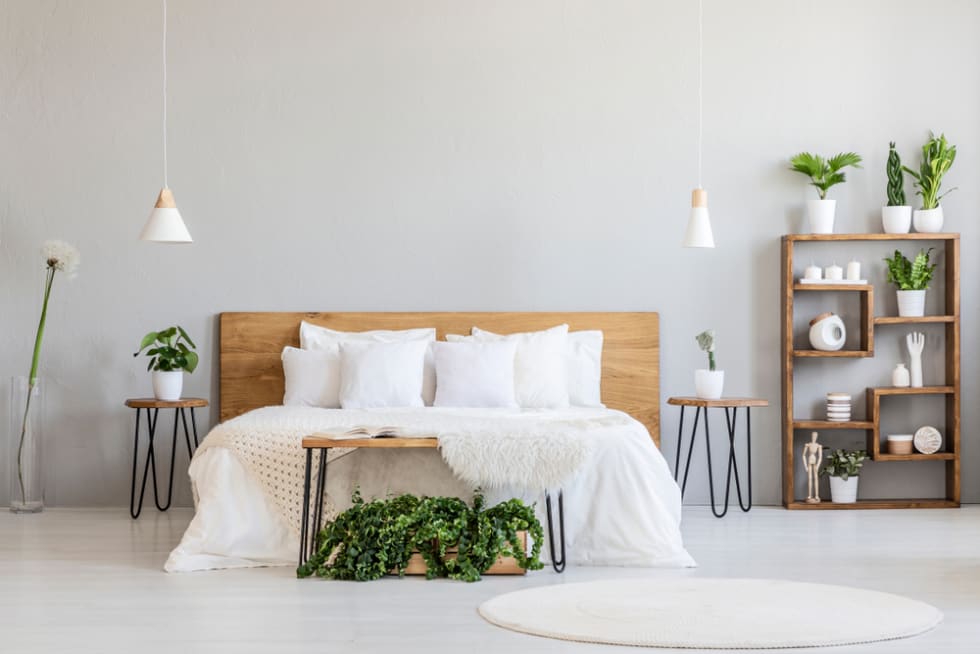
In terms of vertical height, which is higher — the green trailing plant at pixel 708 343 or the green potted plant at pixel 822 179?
the green potted plant at pixel 822 179

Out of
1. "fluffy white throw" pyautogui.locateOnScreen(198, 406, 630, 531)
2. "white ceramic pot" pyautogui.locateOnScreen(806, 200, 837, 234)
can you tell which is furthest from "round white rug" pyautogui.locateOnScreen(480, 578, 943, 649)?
"white ceramic pot" pyautogui.locateOnScreen(806, 200, 837, 234)

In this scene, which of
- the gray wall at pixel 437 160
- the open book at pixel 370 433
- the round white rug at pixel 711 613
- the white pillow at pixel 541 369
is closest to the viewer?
the round white rug at pixel 711 613

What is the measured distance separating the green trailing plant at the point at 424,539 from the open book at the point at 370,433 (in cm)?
24

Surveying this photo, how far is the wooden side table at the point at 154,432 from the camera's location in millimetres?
5422

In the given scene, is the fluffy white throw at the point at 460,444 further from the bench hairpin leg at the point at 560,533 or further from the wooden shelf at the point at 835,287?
the wooden shelf at the point at 835,287

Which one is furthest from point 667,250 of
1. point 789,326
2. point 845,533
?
point 845,533

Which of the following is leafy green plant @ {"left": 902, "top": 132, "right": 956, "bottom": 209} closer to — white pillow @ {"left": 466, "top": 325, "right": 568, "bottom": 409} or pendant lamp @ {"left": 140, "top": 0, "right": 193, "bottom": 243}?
white pillow @ {"left": 466, "top": 325, "right": 568, "bottom": 409}

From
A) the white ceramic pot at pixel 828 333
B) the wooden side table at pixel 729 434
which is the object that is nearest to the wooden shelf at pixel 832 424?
the wooden side table at pixel 729 434

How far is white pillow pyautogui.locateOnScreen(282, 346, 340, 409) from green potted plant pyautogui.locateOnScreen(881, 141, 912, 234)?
2.78 meters

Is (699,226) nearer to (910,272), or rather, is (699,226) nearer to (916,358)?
(910,272)

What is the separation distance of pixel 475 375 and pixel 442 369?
177 mm

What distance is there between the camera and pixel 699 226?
5414mm

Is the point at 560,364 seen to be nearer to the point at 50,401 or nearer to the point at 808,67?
the point at 808,67

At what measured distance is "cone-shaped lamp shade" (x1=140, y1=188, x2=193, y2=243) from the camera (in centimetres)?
521
